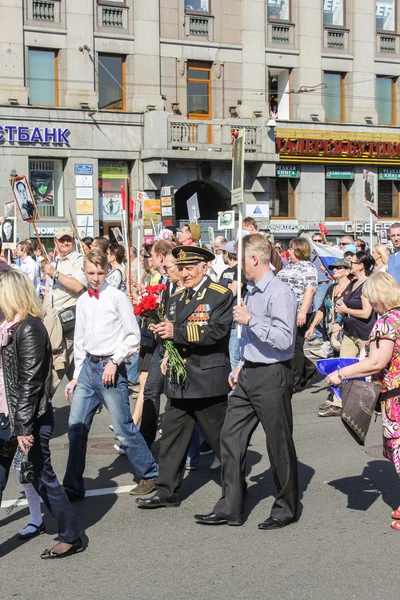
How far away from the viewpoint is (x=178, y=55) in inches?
1176

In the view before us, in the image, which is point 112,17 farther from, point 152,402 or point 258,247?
point 258,247

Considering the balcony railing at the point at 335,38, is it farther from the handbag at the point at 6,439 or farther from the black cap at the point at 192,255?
the handbag at the point at 6,439

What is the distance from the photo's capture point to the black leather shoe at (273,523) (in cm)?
591

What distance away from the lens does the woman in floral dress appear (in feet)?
19.2

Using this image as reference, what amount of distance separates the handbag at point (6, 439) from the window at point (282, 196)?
27.4 metres

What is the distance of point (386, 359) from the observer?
5832 millimetres

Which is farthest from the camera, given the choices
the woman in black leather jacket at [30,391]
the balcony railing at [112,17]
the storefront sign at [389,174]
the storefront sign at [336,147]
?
the storefront sign at [389,174]

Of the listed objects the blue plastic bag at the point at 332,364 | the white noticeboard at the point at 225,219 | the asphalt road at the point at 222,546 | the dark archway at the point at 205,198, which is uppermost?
the dark archway at the point at 205,198

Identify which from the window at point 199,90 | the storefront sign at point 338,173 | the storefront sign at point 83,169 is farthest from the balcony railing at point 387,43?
the storefront sign at point 83,169

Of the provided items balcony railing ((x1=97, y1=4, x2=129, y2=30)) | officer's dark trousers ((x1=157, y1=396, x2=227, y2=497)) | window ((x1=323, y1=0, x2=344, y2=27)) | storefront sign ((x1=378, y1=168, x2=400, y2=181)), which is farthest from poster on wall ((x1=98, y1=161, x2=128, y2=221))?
officer's dark trousers ((x1=157, y1=396, x2=227, y2=497))

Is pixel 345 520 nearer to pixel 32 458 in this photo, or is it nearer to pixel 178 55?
pixel 32 458

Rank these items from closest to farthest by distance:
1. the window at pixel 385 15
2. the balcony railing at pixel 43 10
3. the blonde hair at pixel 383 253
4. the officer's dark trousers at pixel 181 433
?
the officer's dark trousers at pixel 181 433
the blonde hair at pixel 383 253
the balcony railing at pixel 43 10
the window at pixel 385 15

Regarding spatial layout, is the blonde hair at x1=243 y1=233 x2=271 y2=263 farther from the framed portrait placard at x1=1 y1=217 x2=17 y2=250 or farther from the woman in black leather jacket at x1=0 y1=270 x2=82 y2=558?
the framed portrait placard at x1=1 y1=217 x2=17 y2=250

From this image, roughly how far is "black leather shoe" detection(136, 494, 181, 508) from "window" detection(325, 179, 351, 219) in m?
27.8
